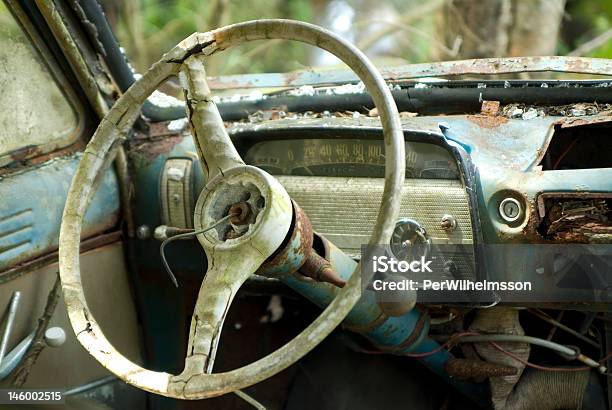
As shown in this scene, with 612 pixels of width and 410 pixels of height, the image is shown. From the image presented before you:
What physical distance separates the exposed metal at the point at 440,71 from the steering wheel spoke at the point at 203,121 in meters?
0.75

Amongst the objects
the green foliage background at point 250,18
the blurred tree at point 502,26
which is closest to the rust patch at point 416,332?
the blurred tree at point 502,26

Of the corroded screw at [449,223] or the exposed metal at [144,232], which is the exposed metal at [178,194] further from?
the corroded screw at [449,223]

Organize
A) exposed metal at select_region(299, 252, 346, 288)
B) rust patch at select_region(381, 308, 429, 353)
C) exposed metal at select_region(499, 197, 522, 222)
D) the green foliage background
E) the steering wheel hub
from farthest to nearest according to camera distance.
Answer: the green foliage background < rust patch at select_region(381, 308, 429, 353) < exposed metal at select_region(499, 197, 522, 222) < exposed metal at select_region(299, 252, 346, 288) < the steering wheel hub

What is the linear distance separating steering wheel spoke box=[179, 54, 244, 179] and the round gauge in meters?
0.44

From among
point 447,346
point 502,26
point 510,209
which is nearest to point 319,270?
point 510,209

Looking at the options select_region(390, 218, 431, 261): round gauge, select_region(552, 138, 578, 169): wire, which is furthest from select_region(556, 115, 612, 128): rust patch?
select_region(390, 218, 431, 261): round gauge

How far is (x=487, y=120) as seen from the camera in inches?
86.3

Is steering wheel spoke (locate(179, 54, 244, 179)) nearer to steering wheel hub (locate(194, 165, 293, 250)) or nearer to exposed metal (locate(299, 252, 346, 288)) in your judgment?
steering wheel hub (locate(194, 165, 293, 250))

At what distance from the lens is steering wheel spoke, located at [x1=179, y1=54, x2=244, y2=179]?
181cm

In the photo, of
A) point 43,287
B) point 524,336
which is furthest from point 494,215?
point 43,287

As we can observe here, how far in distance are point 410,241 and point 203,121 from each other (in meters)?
0.55

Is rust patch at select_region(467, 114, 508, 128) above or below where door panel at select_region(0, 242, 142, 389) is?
above

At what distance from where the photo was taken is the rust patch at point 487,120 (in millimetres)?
2170

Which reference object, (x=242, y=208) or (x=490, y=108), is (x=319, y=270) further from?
(x=490, y=108)
